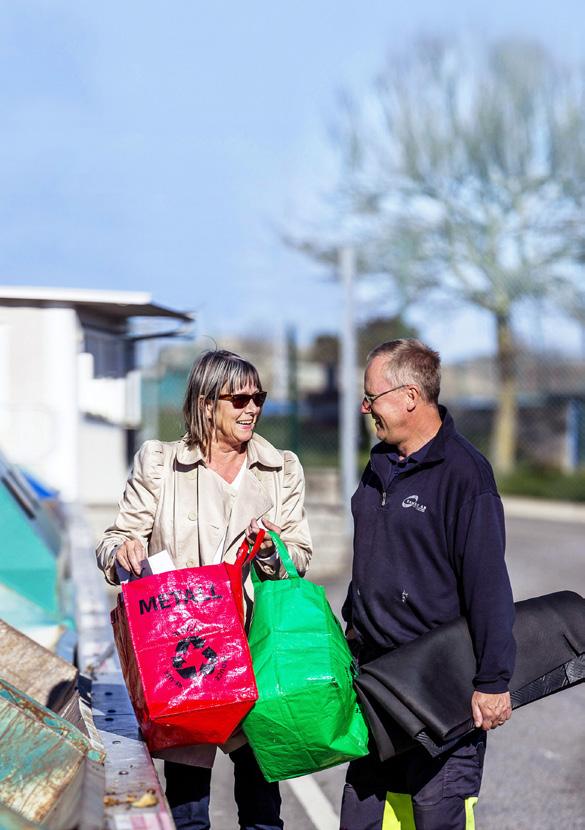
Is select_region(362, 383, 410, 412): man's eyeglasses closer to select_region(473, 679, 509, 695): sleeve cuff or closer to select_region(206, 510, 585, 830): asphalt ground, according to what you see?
select_region(473, 679, 509, 695): sleeve cuff

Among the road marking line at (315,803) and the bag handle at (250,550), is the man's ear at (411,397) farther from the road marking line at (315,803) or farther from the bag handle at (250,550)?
the road marking line at (315,803)

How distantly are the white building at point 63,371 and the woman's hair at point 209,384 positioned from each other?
2.77 m

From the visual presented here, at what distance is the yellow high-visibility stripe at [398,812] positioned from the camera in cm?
327

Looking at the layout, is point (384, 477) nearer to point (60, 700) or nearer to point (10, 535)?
point (60, 700)

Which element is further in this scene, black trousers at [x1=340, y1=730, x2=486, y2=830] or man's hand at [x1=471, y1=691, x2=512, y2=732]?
black trousers at [x1=340, y1=730, x2=486, y2=830]

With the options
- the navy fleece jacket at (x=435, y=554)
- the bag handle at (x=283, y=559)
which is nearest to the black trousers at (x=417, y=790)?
the navy fleece jacket at (x=435, y=554)

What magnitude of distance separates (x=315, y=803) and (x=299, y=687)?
7.16 feet

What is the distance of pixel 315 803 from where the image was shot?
4660 mm

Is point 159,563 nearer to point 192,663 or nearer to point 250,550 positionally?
point 250,550

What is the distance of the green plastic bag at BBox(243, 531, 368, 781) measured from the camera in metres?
2.73

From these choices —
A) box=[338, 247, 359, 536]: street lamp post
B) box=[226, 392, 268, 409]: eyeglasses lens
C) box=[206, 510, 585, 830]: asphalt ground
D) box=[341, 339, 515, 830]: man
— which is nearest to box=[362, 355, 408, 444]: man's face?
box=[341, 339, 515, 830]: man

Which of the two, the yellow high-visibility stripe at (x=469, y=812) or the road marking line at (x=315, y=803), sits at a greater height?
the yellow high-visibility stripe at (x=469, y=812)

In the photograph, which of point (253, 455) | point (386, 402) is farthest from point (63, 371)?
point (386, 402)

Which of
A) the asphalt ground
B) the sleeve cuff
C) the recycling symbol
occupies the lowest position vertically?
the asphalt ground
